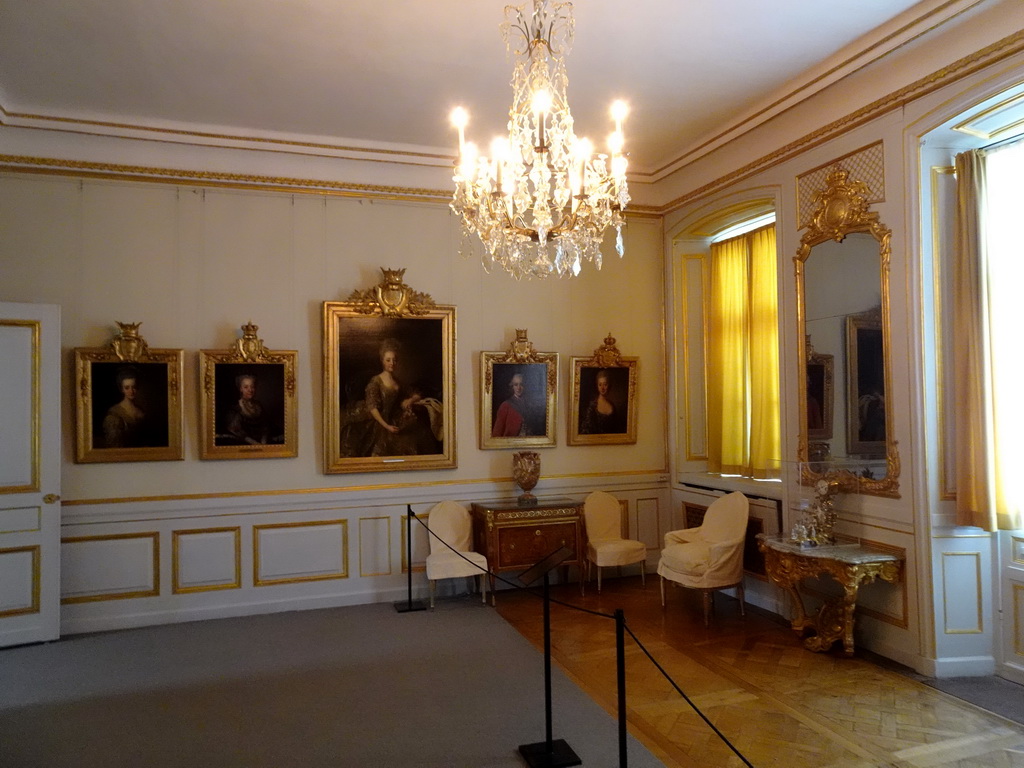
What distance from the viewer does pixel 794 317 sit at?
21.4ft

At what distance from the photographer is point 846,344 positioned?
19.4 ft

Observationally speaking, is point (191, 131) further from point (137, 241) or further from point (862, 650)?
point (862, 650)

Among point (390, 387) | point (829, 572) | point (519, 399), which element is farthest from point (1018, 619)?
point (390, 387)

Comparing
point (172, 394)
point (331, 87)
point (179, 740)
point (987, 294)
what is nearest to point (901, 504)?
point (987, 294)

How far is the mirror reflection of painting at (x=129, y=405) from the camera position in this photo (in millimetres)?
6598

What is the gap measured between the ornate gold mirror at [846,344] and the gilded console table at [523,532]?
2.39 metres

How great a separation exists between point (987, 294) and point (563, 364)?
4.15 meters

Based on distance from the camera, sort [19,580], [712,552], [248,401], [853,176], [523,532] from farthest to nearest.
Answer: [523,532] → [248,401] → [712,552] → [19,580] → [853,176]

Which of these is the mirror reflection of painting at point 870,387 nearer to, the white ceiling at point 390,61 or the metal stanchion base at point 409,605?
the white ceiling at point 390,61

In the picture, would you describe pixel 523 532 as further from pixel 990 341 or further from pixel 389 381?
pixel 990 341

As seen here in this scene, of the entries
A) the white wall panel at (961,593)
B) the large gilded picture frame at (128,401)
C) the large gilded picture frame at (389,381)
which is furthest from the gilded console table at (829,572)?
the large gilded picture frame at (128,401)

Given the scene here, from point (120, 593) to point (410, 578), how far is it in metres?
2.60

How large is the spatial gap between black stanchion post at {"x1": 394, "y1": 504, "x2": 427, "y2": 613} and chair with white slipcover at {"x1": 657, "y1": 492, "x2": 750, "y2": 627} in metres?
2.38

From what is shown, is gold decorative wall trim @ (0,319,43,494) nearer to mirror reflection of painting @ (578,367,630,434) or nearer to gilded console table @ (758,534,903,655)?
mirror reflection of painting @ (578,367,630,434)
